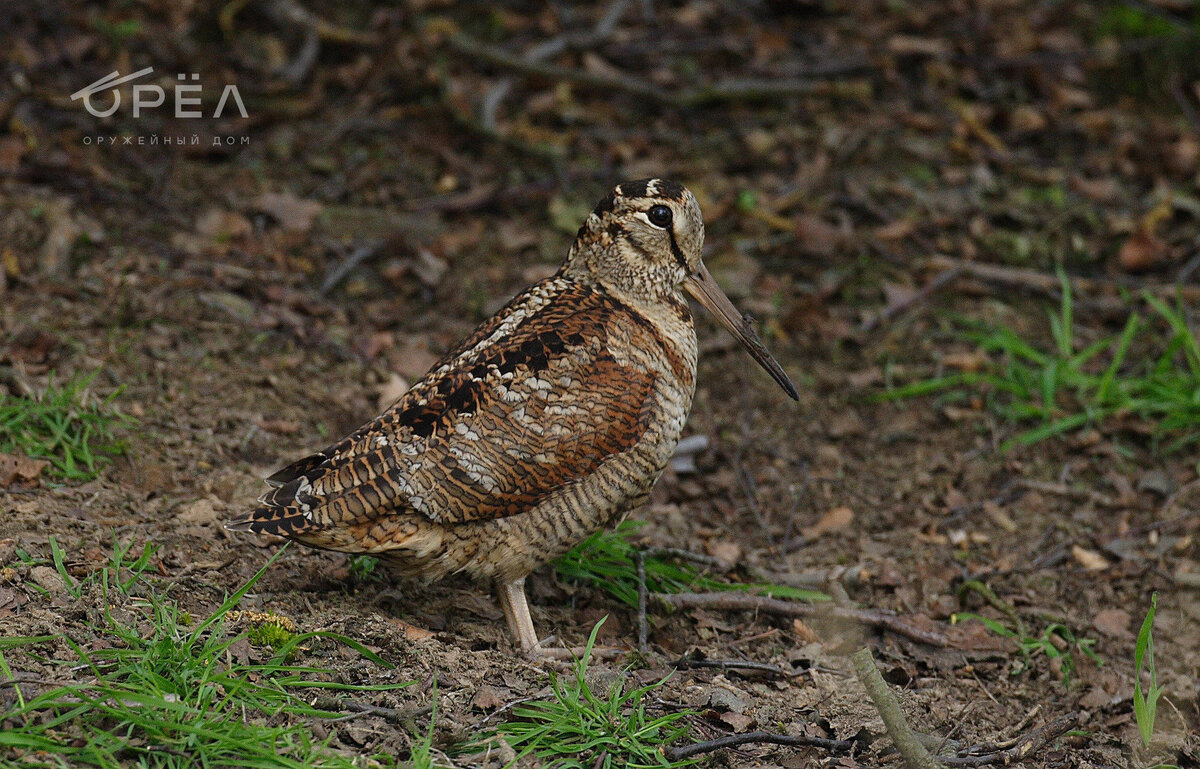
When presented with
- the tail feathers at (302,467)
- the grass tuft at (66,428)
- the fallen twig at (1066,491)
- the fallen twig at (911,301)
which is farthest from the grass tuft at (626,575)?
the fallen twig at (911,301)

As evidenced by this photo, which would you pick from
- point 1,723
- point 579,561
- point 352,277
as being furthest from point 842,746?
point 352,277

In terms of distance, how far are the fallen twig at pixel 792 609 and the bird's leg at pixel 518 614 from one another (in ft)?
1.96

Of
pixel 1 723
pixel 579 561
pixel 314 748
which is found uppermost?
pixel 1 723

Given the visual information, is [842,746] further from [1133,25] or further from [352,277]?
[1133,25]

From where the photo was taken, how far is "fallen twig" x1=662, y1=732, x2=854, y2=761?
131 inches

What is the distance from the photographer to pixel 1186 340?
18.6 feet

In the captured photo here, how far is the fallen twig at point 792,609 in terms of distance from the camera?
442 cm

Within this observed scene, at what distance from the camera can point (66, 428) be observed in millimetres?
4543

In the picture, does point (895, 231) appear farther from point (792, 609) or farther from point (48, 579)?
point (48, 579)

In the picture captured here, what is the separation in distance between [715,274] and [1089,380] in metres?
2.07

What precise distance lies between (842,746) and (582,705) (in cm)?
82

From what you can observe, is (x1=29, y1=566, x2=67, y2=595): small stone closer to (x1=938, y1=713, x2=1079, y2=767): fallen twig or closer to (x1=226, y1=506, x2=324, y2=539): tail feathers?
(x1=226, y1=506, x2=324, y2=539): tail feathers

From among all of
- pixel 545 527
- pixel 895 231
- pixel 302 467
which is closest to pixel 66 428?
pixel 302 467

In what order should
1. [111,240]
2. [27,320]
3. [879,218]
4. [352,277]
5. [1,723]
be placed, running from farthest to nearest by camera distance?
[879,218] → [352,277] → [111,240] → [27,320] → [1,723]
